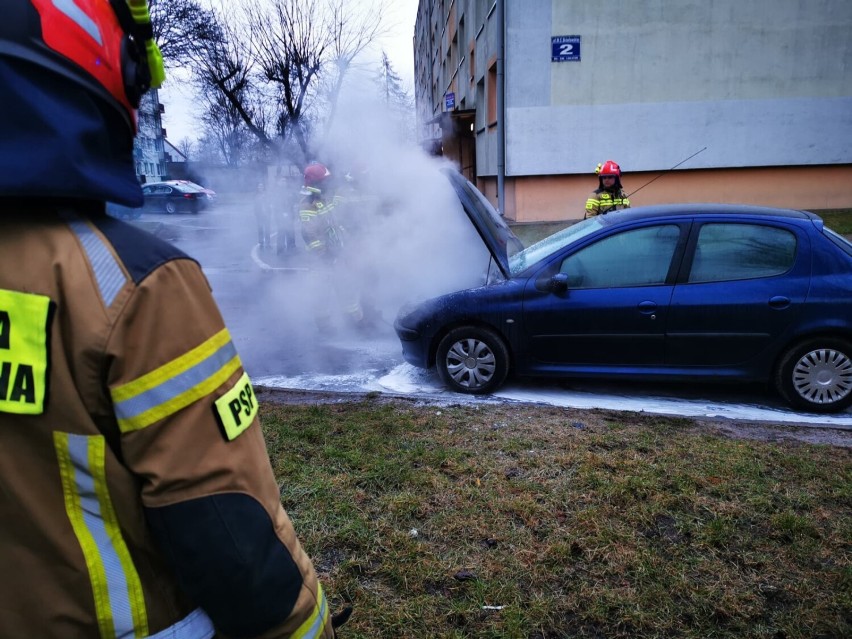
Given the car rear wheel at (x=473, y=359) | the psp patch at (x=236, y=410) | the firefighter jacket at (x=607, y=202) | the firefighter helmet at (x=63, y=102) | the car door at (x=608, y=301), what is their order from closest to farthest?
1. the firefighter helmet at (x=63, y=102)
2. the psp patch at (x=236, y=410)
3. the car door at (x=608, y=301)
4. the car rear wheel at (x=473, y=359)
5. the firefighter jacket at (x=607, y=202)

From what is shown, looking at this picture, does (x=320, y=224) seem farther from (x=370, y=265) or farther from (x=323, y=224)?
(x=370, y=265)

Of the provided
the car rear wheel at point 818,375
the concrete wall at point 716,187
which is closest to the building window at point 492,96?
the concrete wall at point 716,187

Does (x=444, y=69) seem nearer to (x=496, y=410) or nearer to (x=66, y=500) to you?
(x=496, y=410)

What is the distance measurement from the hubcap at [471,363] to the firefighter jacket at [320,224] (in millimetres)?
3170

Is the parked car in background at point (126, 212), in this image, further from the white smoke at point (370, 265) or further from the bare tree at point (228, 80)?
the bare tree at point (228, 80)

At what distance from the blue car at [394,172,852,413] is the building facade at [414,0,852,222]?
407 inches

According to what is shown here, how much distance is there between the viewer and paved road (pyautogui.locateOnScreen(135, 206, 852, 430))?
16.4ft

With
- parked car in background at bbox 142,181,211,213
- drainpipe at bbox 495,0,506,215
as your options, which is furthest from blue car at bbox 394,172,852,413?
parked car in background at bbox 142,181,211,213

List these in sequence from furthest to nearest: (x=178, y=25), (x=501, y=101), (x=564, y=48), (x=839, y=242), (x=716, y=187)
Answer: (x=178, y=25)
(x=716, y=187)
(x=501, y=101)
(x=564, y=48)
(x=839, y=242)

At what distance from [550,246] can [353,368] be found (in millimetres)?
2221

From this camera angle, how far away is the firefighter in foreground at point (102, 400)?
0.93 metres

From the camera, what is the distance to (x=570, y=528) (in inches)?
114

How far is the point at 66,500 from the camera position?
Answer: 1.00 meters

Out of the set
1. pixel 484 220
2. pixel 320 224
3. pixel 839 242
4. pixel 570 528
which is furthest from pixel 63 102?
pixel 320 224
